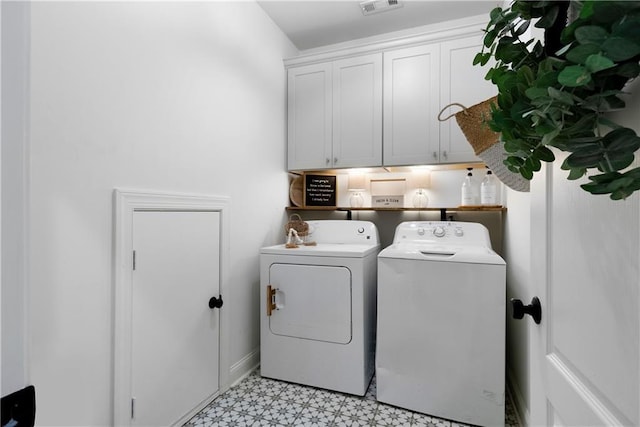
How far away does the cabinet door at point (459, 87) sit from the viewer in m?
2.30

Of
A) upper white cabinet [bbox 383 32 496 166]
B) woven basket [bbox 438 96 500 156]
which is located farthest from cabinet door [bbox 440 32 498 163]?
woven basket [bbox 438 96 500 156]

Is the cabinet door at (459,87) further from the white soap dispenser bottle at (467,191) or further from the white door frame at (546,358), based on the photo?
the white door frame at (546,358)

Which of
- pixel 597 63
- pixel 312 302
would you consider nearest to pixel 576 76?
pixel 597 63

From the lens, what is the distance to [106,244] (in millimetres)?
1372

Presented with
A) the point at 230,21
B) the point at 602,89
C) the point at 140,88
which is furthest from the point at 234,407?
the point at 230,21

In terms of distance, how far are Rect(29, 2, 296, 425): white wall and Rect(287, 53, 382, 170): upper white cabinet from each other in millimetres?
717

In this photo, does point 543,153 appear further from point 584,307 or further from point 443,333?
point 443,333

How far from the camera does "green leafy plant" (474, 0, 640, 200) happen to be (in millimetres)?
353

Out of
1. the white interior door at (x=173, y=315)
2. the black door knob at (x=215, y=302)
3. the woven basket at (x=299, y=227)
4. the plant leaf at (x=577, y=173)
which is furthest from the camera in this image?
the woven basket at (x=299, y=227)

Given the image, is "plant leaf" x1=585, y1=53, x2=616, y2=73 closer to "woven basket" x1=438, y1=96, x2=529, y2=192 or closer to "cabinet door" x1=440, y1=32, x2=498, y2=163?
"woven basket" x1=438, y1=96, x2=529, y2=192

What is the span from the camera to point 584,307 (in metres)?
0.62

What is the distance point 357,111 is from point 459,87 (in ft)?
2.56

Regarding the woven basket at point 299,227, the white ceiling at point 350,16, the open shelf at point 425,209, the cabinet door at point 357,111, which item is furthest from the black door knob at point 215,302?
the white ceiling at point 350,16

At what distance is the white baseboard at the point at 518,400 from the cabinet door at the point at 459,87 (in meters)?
1.50
